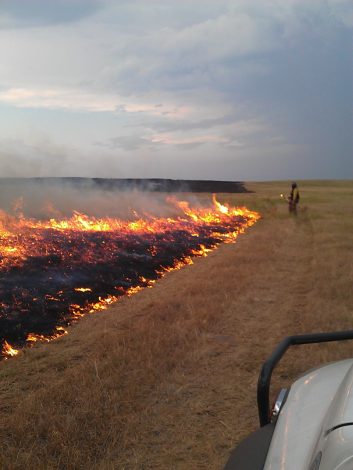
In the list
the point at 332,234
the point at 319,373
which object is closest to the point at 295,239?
the point at 332,234

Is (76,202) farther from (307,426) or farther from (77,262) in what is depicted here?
(307,426)

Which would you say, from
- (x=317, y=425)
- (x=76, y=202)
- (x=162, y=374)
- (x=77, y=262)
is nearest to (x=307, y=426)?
(x=317, y=425)

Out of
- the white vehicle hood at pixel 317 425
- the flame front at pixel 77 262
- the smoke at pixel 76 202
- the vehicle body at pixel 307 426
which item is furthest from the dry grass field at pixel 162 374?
the smoke at pixel 76 202

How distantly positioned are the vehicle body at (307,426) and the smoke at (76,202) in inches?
864

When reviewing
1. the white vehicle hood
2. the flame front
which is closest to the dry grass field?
the flame front

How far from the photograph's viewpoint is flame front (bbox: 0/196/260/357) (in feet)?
27.3

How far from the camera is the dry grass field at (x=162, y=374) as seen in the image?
4.09m

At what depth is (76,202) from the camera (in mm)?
30000

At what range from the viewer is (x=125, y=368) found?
18.4 ft

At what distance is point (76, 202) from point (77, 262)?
58.9 feet

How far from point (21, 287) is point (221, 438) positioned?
707 cm

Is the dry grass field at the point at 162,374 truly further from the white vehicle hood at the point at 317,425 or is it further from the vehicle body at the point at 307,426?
the white vehicle hood at the point at 317,425

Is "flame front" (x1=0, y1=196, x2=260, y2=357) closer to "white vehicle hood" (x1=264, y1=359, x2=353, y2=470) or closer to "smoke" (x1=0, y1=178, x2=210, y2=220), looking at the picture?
"smoke" (x1=0, y1=178, x2=210, y2=220)

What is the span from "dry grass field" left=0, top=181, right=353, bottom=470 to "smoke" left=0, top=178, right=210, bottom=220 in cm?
1612
